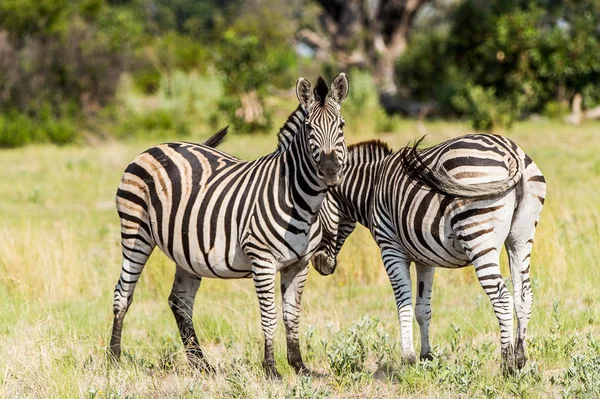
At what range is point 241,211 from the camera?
5504 mm

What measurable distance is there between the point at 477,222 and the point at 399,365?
1372 millimetres

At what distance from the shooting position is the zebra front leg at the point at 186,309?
6113mm

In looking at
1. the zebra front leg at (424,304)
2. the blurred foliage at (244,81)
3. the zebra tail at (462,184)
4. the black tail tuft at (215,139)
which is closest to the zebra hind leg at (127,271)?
the black tail tuft at (215,139)

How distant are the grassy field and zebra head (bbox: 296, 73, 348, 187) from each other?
4.28ft

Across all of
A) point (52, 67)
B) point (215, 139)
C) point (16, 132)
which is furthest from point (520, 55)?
point (215, 139)

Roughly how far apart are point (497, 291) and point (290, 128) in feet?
5.80

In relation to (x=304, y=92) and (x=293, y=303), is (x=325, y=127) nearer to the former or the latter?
(x=304, y=92)

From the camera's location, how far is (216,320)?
269 inches

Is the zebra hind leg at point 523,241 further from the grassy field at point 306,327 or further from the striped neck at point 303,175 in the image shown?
the striped neck at point 303,175

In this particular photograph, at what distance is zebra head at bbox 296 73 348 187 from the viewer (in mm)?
4840

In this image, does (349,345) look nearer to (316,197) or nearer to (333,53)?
(316,197)

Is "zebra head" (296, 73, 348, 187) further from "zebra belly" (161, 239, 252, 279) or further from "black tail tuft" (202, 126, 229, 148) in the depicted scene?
"black tail tuft" (202, 126, 229, 148)

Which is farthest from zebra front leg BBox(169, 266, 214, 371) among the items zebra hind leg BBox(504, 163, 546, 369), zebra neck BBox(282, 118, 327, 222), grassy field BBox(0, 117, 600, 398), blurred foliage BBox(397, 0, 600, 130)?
blurred foliage BBox(397, 0, 600, 130)

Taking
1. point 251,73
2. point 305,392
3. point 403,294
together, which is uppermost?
point 251,73
